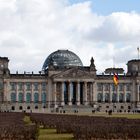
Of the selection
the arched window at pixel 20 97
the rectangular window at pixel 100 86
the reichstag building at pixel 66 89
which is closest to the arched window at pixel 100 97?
the reichstag building at pixel 66 89

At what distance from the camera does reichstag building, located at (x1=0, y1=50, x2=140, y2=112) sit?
191125 millimetres

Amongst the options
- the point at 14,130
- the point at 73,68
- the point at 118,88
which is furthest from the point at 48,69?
the point at 14,130

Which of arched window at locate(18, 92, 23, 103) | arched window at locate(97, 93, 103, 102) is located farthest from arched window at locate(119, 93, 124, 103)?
arched window at locate(18, 92, 23, 103)

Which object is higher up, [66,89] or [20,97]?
[66,89]

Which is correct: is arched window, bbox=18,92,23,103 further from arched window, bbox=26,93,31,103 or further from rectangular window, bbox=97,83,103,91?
rectangular window, bbox=97,83,103,91

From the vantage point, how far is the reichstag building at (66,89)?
7525 inches

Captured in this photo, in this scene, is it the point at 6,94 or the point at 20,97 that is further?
the point at 20,97

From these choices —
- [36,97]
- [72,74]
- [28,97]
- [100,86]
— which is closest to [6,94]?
[28,97]

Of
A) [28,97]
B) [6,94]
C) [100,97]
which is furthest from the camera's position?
[100,97]

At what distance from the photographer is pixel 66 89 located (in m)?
193

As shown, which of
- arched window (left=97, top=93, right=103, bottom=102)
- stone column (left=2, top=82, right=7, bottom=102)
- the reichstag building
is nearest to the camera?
stone column (left=2, top=82, right=7, bottom=102)

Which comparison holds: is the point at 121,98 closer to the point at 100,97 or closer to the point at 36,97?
the point at 100,97

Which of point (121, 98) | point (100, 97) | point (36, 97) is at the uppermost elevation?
point (36, 97)

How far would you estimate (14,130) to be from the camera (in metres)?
44.6
